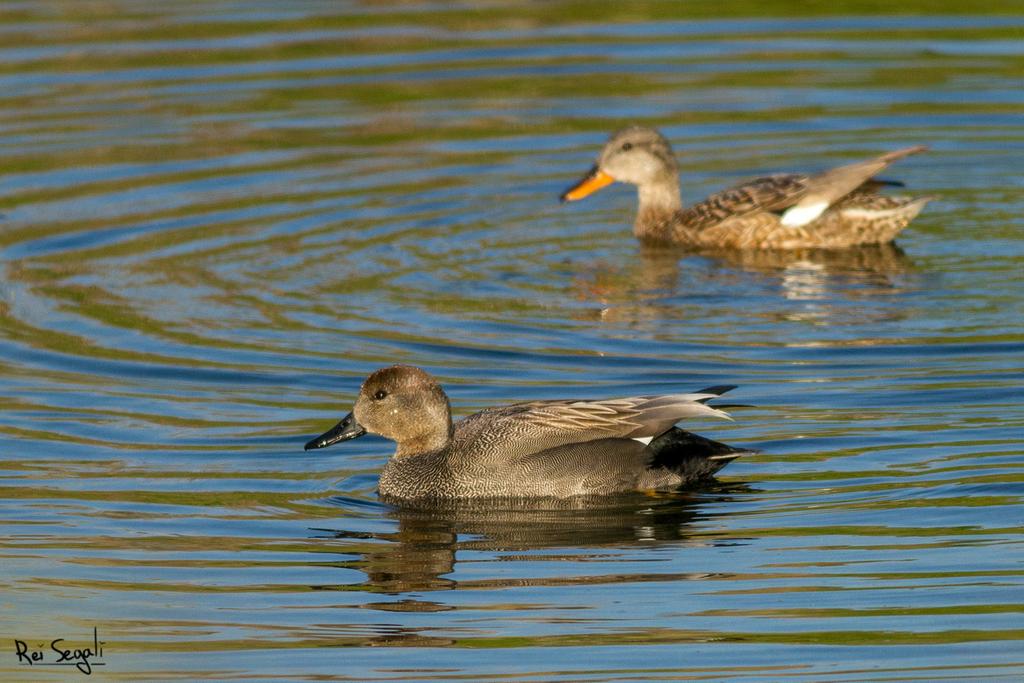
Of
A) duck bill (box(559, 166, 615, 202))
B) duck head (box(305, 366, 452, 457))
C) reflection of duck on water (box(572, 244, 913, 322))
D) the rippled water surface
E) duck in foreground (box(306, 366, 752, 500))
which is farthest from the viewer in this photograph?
duck bill (box(559, 166, 615, 202))

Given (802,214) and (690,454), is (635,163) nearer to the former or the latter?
(802,214)

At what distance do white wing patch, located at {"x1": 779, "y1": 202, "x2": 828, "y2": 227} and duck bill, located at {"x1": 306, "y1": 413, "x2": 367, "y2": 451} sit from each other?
19.2ft

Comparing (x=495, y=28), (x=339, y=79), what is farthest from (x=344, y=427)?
(x=495, y=28)

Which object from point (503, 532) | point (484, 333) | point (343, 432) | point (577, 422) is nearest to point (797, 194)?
point (484, 333)

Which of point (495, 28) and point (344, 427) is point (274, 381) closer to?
point (344, 427)

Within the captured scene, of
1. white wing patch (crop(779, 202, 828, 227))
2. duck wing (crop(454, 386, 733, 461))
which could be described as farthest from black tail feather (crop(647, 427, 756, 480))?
white wing patch (crop(779, 202, 828, 227))

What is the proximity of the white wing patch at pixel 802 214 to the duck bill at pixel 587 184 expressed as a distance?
157cm

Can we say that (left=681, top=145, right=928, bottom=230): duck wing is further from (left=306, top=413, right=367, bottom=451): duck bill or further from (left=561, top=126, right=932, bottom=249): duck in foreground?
(left=306, top=413, right=367, bottom=451): duck bill

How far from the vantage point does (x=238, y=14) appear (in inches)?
906

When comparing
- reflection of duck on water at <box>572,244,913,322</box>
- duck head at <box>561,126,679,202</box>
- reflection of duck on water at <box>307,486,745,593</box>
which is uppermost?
duck head at <box>561,126,679,202</box>

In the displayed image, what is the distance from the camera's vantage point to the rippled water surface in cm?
812

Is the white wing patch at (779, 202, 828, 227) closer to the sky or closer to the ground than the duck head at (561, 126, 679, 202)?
closer to the ground

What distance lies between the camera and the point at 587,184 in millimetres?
16312

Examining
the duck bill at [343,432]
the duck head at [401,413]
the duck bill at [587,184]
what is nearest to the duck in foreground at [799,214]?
the duck bill at [587,184]
